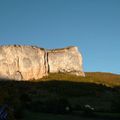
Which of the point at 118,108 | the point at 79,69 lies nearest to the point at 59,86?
the point at 79,69

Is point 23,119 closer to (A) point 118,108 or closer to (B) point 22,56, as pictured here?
(A) point 118,108

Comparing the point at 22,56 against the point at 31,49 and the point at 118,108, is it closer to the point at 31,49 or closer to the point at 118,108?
the point at 31,49

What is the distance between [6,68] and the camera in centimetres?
11969

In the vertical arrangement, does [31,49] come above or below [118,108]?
above

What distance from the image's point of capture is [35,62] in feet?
414

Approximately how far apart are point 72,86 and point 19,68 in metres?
27.9

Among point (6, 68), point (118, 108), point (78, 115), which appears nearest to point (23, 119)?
point (78, 115)

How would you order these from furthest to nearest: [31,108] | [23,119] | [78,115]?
[31,108], [78,115], [23,119]

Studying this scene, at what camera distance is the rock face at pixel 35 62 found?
397ft

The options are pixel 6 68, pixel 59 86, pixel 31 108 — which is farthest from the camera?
pixel 6 68

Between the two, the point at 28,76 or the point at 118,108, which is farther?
the point at 28,76

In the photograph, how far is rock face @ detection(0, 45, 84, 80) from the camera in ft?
397

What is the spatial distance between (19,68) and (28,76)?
3.12m

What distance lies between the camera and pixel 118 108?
3641cm
